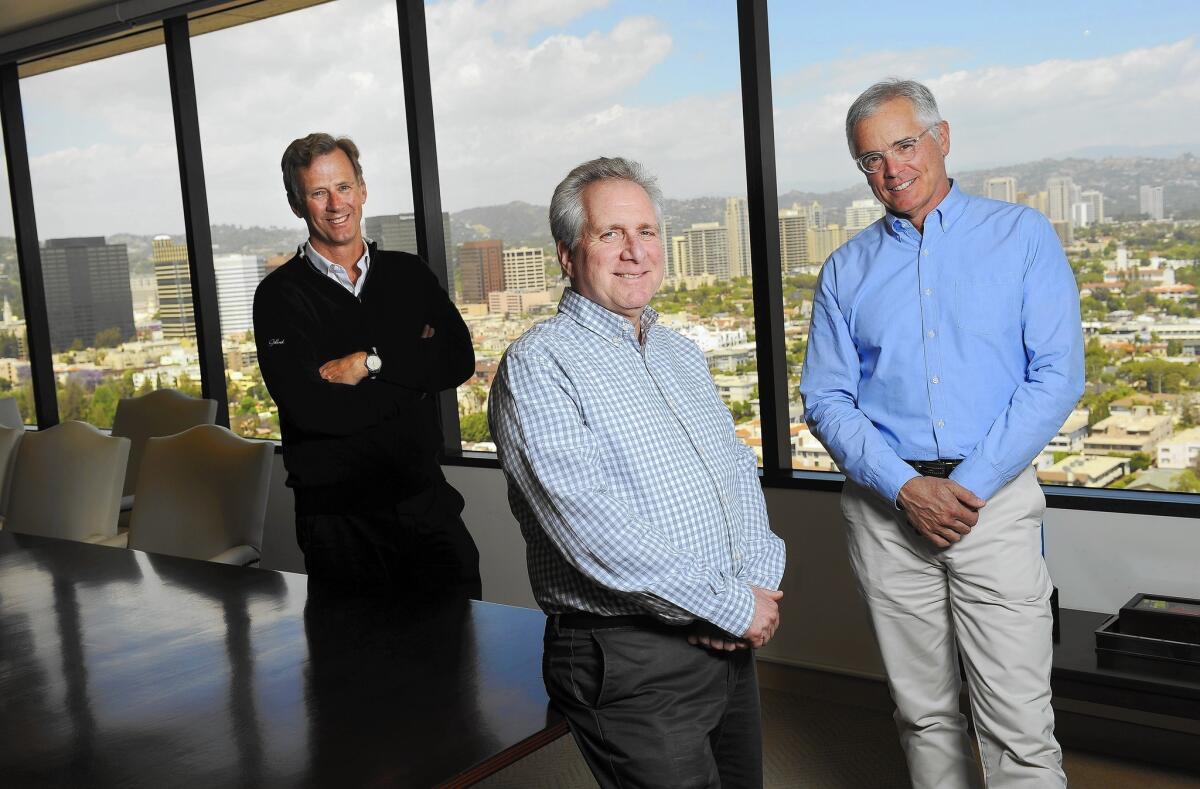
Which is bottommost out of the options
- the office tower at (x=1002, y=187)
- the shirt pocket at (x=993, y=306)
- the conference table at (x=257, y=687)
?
the conference table at (x=257, y=687)

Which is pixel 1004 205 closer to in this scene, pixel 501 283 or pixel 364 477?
pixel 364 477

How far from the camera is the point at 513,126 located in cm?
440

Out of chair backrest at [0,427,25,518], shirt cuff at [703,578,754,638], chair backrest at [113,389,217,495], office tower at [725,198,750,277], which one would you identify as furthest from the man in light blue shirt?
chair backrest at [0,427,25,518]

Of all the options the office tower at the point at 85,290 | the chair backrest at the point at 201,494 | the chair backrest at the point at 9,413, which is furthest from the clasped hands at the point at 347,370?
the chair backrest at the point at 9,413

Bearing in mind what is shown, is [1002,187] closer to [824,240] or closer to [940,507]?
[824,240]

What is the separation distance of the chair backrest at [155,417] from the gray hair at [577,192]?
3.37 meters

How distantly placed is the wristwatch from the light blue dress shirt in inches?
44.8

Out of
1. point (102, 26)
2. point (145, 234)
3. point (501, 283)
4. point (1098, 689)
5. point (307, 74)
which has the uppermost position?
point (102, 26)

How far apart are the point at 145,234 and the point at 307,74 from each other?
1502 millimetres

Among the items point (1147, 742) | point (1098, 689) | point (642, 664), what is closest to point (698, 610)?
point (642, 664)

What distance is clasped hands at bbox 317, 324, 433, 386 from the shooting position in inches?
109

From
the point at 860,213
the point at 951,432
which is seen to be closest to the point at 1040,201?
the point at 860,213

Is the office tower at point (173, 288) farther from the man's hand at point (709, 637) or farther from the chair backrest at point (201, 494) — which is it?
the man's hand at point (709, 637)

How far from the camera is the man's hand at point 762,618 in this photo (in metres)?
1.70
